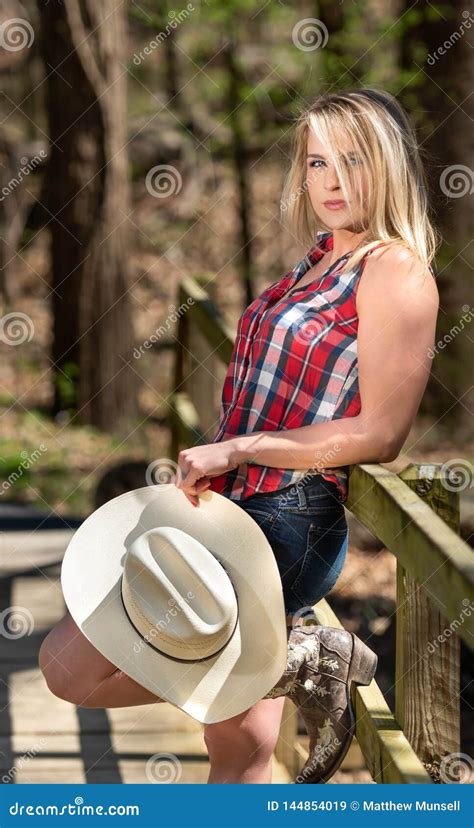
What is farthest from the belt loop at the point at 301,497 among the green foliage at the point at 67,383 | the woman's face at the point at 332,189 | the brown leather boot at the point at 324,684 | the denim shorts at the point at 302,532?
the green foliage at the point at 67,383

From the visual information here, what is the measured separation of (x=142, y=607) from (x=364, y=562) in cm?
482

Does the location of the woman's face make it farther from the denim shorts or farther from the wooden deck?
the wooden deck

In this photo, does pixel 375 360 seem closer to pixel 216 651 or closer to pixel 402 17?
pixel 216 651

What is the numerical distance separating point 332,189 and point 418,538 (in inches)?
26.1

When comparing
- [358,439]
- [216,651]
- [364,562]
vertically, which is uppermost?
[358,439]

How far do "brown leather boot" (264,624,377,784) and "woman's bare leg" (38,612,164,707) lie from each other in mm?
253

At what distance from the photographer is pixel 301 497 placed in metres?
2.07

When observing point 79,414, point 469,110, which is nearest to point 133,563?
point 79,414

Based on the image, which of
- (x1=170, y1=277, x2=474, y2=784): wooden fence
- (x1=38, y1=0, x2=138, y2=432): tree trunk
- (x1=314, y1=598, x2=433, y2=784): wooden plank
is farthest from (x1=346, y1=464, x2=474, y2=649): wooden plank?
(x1=38, y1=0, x2=138, y2=432): tree trunk

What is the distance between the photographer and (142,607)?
6.59 feet

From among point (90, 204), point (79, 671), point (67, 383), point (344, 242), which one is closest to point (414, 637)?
point (79, 671)

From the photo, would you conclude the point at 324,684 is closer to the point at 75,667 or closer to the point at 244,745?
the point at 244,745

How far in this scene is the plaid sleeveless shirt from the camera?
206 cm

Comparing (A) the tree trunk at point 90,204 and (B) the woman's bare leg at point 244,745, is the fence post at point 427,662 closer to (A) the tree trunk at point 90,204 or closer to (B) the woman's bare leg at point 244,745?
(B) the woman's bare leg at point 244,745
